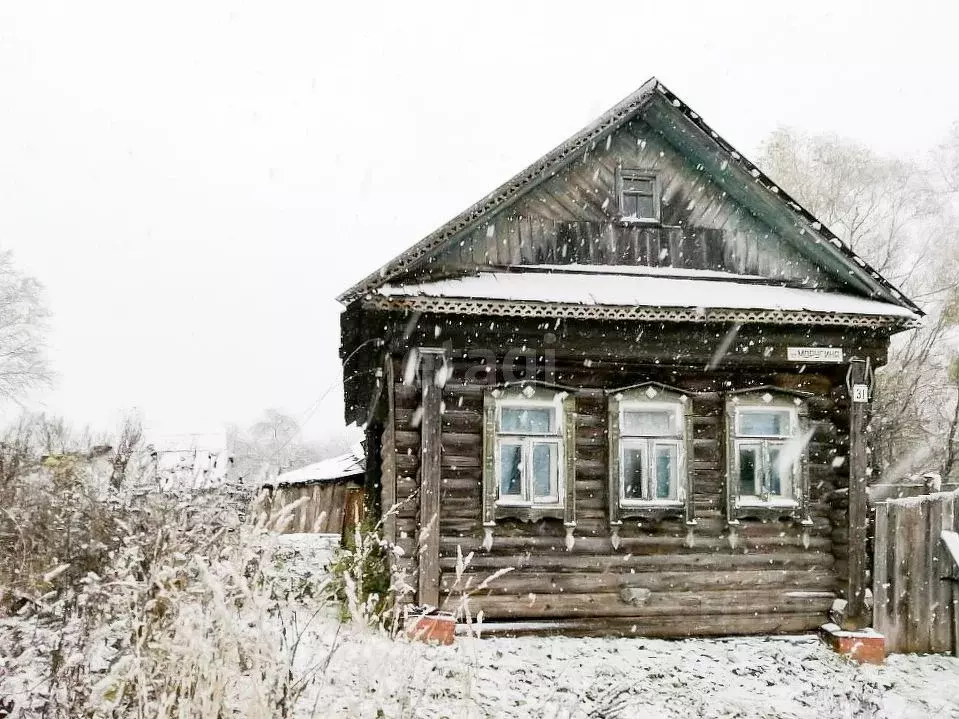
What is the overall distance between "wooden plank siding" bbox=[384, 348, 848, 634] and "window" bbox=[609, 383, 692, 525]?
14 centimetres

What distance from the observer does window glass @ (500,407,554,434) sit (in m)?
9.19

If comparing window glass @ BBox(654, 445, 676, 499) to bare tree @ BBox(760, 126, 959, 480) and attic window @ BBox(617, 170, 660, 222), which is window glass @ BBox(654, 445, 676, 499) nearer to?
attic window @ BBox(617, 170, 660, 222)

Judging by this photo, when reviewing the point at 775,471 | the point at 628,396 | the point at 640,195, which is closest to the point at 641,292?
the point at 628,396

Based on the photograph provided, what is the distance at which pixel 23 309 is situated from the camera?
135ft

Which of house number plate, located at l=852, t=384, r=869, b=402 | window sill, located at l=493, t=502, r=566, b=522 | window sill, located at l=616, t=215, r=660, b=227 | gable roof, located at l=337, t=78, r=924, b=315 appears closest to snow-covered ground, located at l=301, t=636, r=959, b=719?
window sill, located at l=493, t=502, r=566, b=522

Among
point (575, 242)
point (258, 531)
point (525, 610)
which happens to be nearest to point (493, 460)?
point (525, 610)

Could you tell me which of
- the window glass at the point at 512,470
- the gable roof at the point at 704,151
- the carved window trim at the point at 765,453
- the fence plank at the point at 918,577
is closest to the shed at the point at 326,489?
the window glass at the point at 512,470

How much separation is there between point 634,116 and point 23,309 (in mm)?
39157

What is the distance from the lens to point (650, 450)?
9.41 metres

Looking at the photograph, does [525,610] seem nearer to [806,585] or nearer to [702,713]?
[702,713]

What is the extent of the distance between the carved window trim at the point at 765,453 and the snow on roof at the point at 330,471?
10221 mm

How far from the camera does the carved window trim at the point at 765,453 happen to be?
950 centimetres

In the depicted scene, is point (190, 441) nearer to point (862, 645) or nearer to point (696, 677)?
point (696, 677)

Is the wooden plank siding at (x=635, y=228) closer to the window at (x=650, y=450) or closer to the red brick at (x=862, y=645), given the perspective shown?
the window at (x=650, y=450)
